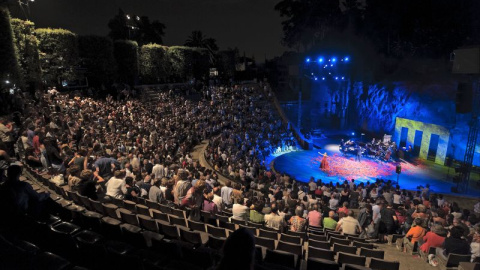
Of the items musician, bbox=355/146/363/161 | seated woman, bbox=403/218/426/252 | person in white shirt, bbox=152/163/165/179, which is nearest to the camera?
seated woman, bbox=403/218/426/252

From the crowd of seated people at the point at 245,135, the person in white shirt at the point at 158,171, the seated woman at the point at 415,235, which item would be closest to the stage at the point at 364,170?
the crowd of seated people at the point at 245,135

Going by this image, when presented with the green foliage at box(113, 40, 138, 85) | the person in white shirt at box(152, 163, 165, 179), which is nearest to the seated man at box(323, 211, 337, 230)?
the person in white shirt at box(152, 163, 165, 179)

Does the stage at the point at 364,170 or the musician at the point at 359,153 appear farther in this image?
the musician at the point at 359,153

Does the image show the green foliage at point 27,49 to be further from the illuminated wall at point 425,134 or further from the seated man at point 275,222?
the illuminated wall at point 425,134

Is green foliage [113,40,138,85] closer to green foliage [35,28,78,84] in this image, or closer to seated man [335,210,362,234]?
green foliage [35,28,78,84]

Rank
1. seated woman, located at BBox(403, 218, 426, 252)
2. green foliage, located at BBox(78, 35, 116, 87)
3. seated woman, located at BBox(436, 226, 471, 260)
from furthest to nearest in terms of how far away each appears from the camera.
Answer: green foliage, located at BBox(78, 35, 116, 87), seated woman, located at BBox(403, 218, 426, 252), seated woman, located at BBox(436, 226, 471, 260)

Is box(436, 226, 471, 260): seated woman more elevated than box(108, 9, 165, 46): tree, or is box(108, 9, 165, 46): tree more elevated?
box(108, 9, 165, 46): tree

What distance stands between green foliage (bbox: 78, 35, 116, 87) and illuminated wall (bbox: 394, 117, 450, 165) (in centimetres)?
2966

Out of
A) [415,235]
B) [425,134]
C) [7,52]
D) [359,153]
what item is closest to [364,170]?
[359,153]

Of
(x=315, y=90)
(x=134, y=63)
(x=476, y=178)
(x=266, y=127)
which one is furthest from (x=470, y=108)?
(x=134, y=63)

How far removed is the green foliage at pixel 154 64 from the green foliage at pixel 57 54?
8971 mm

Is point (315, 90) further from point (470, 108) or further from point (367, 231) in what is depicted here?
point (367, 231)

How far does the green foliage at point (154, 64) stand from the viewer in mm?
35500

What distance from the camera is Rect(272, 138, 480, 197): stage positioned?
766 inches
